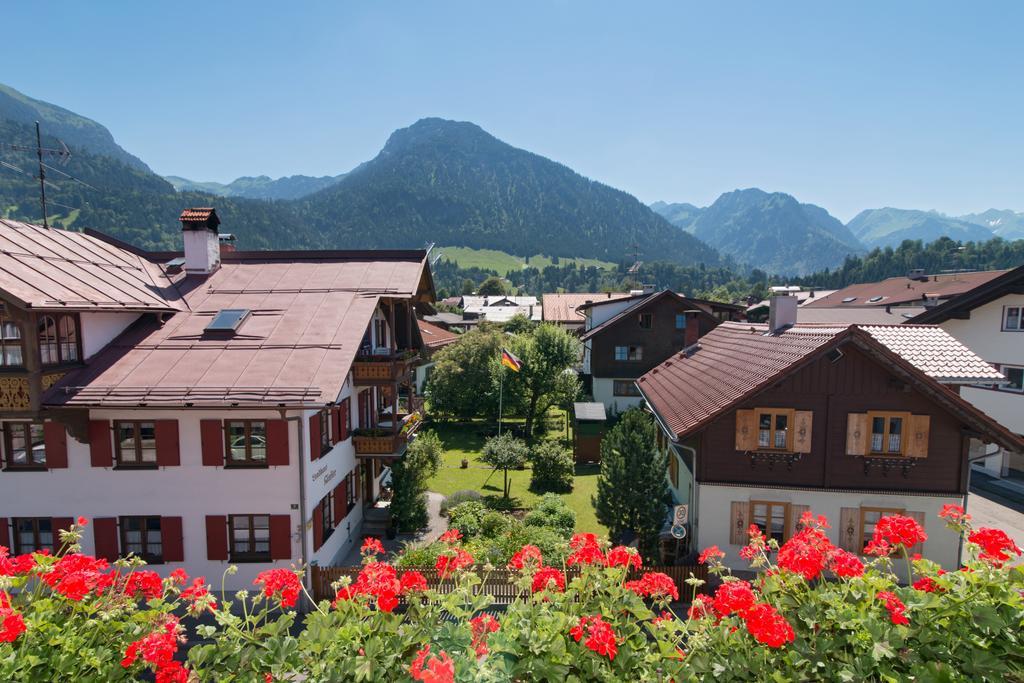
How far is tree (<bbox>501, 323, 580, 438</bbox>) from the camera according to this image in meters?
35.1

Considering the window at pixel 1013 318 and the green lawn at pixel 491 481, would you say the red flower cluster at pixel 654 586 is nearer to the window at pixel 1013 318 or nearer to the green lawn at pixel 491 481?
the green lawn at pixel 491 481

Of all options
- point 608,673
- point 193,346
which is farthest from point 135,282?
point 608,673

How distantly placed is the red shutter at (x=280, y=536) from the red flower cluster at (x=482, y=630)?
1096 centimetres

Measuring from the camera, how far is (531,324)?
69.6m

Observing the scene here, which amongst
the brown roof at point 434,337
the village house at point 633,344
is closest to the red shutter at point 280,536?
the village house at point 633,344

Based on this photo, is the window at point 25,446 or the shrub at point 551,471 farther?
the shrub at point 551,471

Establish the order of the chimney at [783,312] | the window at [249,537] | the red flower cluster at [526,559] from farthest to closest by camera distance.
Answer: the chimney at [783,312], the window at [249,537], the red flower cluster at [526,559]

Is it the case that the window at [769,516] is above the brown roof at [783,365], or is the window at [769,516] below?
below

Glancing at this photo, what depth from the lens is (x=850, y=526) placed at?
15.6 meters

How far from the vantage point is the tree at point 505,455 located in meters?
25.4

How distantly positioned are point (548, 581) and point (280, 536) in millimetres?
11664

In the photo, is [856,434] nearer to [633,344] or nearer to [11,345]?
[11,345]

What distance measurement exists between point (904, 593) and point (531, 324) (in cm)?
6451

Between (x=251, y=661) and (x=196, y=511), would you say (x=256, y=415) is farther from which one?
(x=251, y=661)
